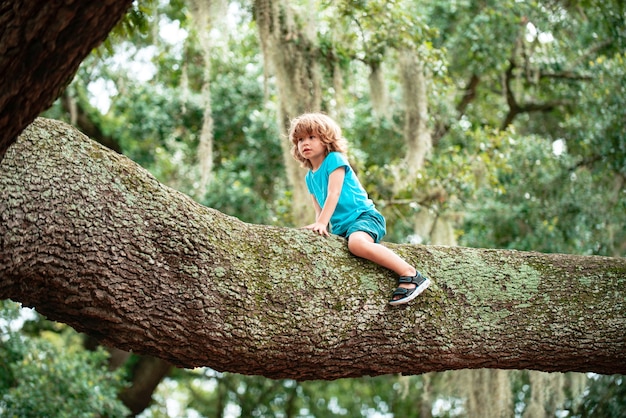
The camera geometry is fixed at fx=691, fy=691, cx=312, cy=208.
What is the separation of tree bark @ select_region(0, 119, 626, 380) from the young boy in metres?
0.08

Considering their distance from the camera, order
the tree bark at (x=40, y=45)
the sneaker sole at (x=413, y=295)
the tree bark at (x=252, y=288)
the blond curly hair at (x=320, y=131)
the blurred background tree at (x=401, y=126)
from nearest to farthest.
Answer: the tree bark at (x=40, y=45) → the tree bark at (x=252, y=288) → the sneaker sole at (x=413, y=295) → the blond curly hair at (x=320, y=131) → the blurred background tree at (x=401, y=126)

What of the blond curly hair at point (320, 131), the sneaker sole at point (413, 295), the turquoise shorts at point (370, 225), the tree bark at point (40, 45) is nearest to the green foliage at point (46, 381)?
the blond curly hair at point (320, 131)

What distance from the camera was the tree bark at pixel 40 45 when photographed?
181cm

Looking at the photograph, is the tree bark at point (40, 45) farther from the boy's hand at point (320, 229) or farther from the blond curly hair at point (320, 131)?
the blond curly hair at point (320, 131)

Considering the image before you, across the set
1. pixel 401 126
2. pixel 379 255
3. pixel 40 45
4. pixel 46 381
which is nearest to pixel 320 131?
pixel 379 255

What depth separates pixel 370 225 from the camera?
3.42 m

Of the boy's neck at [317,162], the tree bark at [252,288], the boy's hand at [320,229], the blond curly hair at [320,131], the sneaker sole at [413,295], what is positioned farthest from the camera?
the boy's neck at [317,162]

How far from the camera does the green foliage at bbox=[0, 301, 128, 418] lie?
650 centimetres

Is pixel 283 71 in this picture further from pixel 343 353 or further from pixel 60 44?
pixel 60 44

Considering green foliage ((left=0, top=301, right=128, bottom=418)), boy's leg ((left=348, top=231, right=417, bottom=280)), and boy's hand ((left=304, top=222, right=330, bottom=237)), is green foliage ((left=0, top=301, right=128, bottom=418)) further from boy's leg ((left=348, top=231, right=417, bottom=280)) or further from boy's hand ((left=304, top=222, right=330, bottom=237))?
boy's leg ((left=348, top=231, right=417, bottom=280))

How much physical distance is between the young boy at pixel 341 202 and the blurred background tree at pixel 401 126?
7.08 ft

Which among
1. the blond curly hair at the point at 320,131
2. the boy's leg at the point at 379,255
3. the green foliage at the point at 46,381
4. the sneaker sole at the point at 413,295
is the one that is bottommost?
the green foliage at the point at 46,381

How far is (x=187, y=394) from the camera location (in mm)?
16000

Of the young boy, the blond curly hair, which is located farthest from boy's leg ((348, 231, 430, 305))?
the blond curly hair
